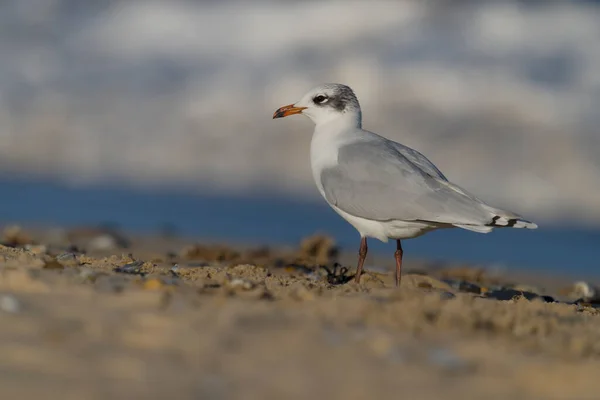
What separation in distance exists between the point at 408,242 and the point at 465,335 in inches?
414

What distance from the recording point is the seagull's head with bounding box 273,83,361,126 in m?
7.02

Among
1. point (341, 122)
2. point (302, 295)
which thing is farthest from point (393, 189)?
point (302, 295)

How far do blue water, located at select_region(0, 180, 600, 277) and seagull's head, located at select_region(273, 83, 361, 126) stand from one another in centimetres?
522

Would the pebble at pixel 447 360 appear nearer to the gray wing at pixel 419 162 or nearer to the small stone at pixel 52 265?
the small stone at pixel 52 265

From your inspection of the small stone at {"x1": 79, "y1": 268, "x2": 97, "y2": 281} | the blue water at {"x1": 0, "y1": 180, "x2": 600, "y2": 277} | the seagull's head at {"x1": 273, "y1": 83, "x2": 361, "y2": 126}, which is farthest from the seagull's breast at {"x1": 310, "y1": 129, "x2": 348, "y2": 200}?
the blue water at {"x1": 0, "y1": 180, "x2": 600, "y2": 277}

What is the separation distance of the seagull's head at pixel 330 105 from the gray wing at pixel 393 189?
1.81 ft

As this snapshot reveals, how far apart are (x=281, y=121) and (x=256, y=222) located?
240 inches

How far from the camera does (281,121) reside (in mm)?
21016

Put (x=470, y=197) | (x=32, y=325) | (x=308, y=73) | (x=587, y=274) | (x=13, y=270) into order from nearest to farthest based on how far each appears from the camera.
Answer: (x=32, y=325)
(x=13, y=270)
(x=470, y=197)
(x=587, y=274)
(x=308, y=73)

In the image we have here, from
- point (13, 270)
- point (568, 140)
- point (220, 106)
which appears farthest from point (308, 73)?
point (13, 270)

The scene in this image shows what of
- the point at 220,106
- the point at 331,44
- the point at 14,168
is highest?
the point at 331,44

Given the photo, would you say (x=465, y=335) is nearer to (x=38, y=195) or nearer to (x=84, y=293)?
(x=84, y=293)

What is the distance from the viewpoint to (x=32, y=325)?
3.46 m

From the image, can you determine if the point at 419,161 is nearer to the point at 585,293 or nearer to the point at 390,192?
the point at 390,192
